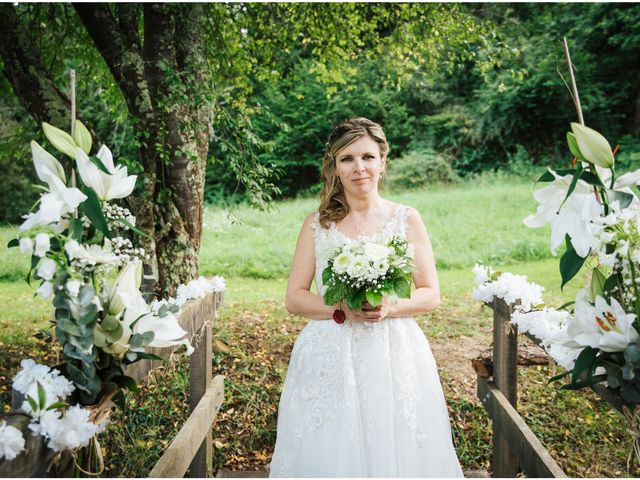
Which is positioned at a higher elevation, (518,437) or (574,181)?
(574,181)

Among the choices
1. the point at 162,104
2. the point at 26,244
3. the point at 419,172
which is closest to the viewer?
the point at 26,244

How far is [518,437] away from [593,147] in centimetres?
187

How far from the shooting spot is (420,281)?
3.17 m

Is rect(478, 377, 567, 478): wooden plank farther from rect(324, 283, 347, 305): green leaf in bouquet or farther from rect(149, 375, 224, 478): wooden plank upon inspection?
rect(149, 375, 224, 478): wooden plank

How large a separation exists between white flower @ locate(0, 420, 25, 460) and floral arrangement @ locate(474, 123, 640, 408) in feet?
4.54

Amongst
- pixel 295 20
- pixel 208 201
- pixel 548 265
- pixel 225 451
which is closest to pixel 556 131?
pixel 548 265

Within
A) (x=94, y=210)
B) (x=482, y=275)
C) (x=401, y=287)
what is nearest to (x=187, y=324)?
(x=401, y=287)

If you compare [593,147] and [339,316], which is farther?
[339,316]

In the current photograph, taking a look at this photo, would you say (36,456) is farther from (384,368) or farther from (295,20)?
(295,20)

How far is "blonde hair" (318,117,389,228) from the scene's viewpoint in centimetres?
322

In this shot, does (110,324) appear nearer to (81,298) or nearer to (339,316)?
(81,298)

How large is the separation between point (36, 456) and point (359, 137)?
217cm

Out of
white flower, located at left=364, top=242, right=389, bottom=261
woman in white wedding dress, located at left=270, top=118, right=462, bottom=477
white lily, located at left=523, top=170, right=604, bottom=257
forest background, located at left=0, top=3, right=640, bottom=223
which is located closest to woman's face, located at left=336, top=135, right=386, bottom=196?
woman in white wedding dress, located at left=270, top=118, right=462, bottom=477

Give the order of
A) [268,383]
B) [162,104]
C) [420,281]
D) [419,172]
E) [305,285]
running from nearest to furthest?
[420,281], [305,285], [162,104], [268,383], [419,172]
